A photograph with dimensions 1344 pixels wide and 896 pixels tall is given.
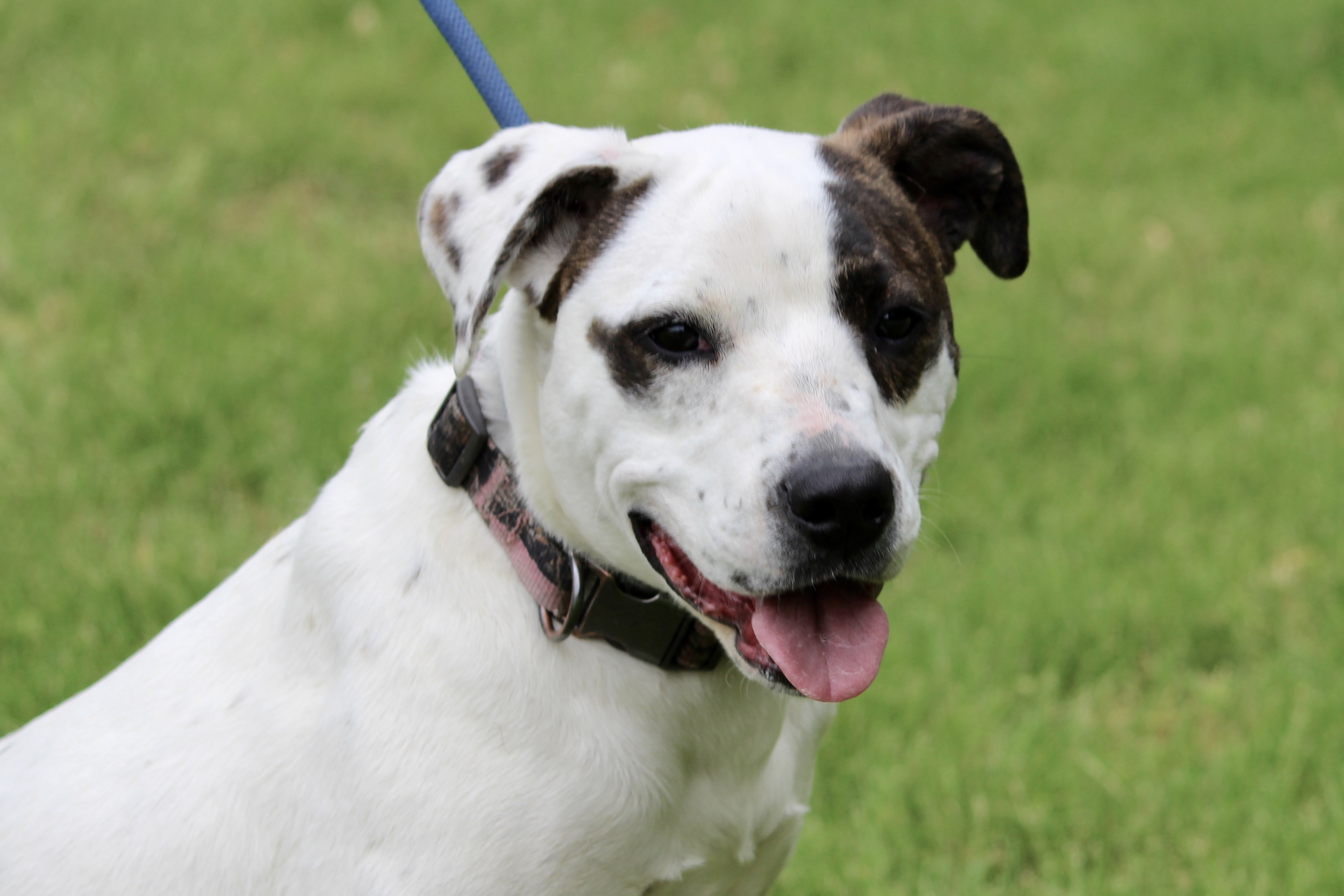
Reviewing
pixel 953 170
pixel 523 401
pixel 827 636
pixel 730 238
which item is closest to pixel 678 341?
pixel 730 238

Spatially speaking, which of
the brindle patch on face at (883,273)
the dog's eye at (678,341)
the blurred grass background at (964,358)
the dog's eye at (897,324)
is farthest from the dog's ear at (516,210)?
the blurred grass background at (964,358)

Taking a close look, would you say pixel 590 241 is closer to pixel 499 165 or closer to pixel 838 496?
pixel 499 165

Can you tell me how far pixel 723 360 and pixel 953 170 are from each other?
2.74 feet

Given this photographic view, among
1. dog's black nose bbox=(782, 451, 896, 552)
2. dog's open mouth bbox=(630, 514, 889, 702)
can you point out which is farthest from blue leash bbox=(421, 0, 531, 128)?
dog's black nose bbox=(782, 451, 896, 552)

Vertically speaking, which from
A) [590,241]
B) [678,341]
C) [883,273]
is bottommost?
[883,273]

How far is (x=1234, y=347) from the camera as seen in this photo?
5832mm

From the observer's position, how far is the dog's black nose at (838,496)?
208 centimetres

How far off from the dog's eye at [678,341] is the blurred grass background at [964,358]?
1.00 meters

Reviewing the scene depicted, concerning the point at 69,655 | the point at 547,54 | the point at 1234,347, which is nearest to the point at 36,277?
the point at 69,655

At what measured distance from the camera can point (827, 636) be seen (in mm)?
2246

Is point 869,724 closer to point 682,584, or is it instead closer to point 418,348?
point 682,584

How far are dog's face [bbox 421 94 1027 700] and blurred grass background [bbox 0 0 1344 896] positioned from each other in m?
0.85

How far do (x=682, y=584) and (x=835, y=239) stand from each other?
643mm

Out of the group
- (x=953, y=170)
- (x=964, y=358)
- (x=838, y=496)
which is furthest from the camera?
(x=964, y=358)
